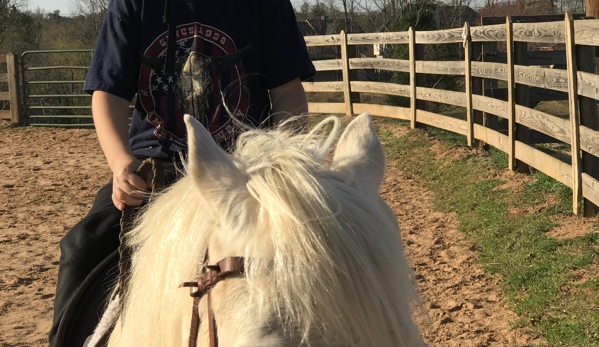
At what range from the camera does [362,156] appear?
1.44m

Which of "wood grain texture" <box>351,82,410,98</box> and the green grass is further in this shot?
"wood grain texture" <box>351,82,410,98</box>

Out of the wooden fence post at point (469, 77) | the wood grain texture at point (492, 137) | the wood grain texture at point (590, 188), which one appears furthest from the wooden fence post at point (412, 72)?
the wood grain texture at point (590, 188)

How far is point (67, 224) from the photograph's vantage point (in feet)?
25.4

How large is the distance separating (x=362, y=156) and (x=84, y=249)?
2.98 ft

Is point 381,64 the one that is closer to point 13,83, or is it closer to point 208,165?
point 13,83

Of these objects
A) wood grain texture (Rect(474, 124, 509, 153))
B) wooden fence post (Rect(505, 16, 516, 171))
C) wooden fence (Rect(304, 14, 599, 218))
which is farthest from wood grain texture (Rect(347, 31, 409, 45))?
wooden fence post (Rect(505, 16, 516, 171))

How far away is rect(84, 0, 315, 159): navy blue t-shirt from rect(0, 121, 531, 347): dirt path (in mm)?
927

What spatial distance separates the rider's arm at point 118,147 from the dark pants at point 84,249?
0.51ft

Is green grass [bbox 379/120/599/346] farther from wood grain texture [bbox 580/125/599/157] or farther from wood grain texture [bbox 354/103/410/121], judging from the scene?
wood grain texture [bbox 354/103/410/121]

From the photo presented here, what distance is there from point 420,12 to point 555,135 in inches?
360

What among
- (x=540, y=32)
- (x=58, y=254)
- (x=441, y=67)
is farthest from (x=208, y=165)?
(x=441, y=67)

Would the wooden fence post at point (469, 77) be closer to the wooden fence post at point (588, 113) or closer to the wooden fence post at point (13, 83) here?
the wooden fence post at point (588, 113)

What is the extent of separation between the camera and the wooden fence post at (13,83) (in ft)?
49.3

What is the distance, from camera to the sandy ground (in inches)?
177
